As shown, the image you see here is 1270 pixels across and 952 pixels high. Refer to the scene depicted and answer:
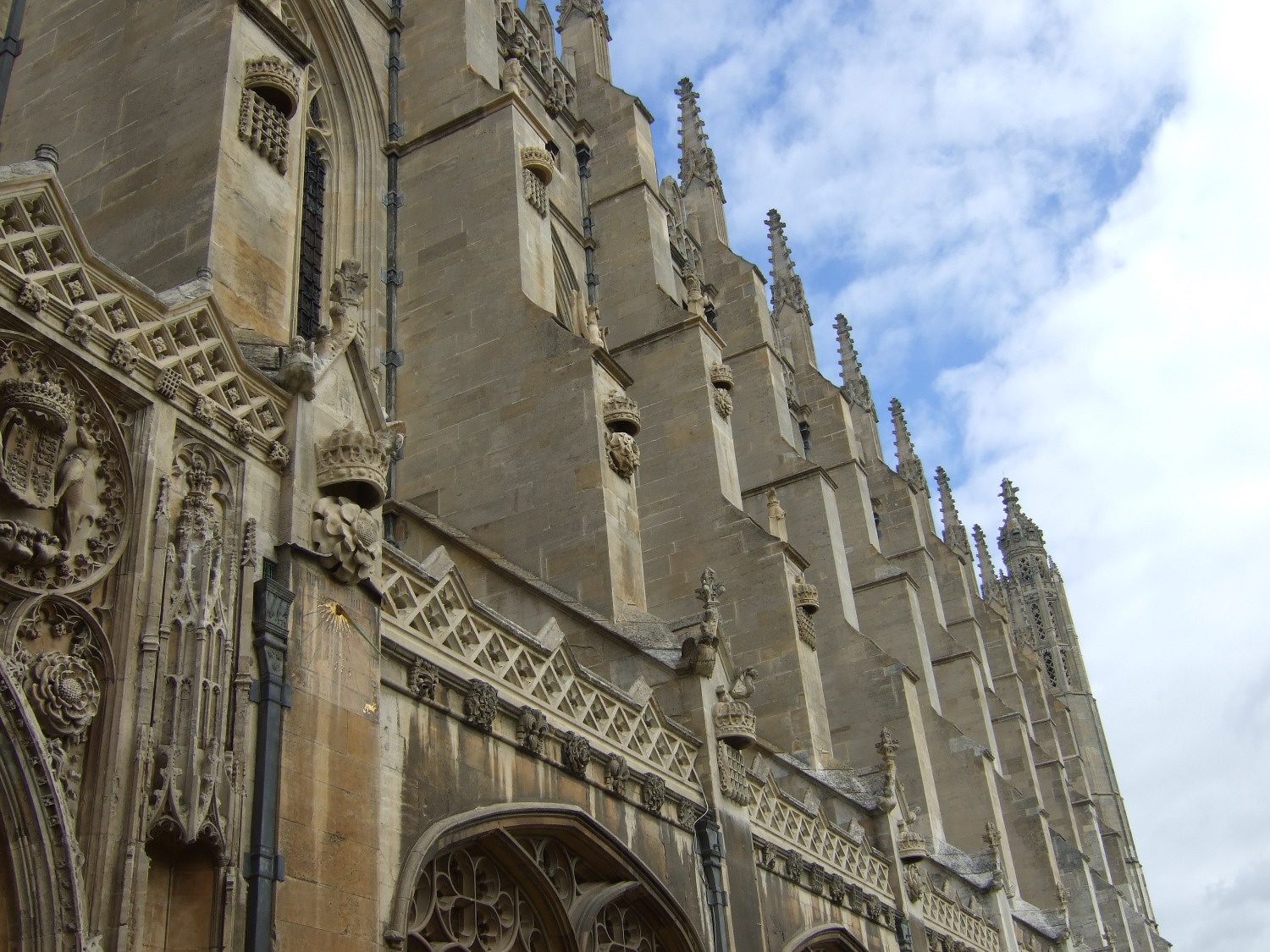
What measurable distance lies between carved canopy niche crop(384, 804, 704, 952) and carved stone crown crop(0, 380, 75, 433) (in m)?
4.08

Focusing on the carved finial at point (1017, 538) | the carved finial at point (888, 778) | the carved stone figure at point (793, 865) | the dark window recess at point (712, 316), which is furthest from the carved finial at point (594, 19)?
the carved finial at point (1017, 538)

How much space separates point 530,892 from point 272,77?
24.9ft

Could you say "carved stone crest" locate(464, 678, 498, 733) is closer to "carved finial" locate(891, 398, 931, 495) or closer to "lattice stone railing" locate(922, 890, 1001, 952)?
"lattice stone railing" locate(922, 890, 1001, 952)

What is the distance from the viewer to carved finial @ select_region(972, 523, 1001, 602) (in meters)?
61.7

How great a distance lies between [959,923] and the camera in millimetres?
23016

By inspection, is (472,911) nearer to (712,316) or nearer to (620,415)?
(620,415)

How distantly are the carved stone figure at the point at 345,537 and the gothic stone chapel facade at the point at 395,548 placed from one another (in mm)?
27

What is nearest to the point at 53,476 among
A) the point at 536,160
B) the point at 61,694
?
the point at 61,694

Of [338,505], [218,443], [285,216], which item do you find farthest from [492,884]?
[285,216]

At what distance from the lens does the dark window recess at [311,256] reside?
15922mm

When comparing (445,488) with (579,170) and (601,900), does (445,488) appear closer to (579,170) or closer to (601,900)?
(601,900)

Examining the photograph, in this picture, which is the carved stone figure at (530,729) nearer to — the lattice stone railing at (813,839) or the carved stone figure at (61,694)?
the carved stone figure at (61,694)

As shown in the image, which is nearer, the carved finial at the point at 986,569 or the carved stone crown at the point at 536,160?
the carved stone crown at the point at 536,160

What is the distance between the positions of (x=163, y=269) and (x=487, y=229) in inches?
298
